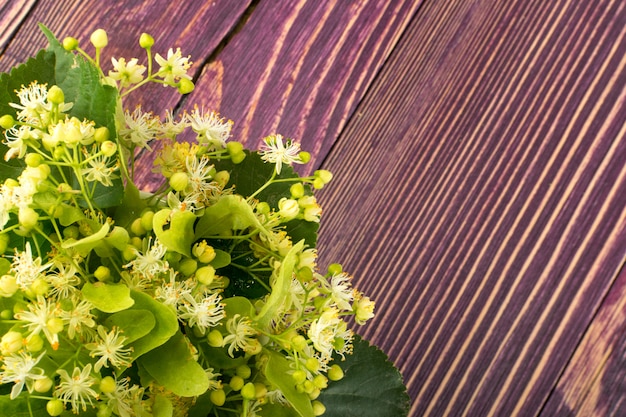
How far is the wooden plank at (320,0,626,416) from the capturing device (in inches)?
23.4

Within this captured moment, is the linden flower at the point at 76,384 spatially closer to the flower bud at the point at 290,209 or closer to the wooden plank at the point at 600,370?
the flower bud at the point at 290,209

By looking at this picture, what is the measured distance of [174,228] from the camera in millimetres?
315

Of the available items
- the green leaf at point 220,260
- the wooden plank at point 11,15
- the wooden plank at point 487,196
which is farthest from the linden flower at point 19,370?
the wooden plank at point 11,15

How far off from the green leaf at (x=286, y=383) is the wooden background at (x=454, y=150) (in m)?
0.27

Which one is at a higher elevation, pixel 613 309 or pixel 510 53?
pixel 510 53

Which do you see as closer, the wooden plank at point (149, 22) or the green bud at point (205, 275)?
the green bud at point (205, 275)

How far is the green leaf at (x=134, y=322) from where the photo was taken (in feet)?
1.01

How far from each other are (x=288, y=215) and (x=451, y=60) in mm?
387

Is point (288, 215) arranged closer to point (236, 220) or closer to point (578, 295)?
point (236, 220)

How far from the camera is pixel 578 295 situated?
593 mm

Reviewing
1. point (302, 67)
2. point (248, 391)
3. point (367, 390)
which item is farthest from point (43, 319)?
point (302, 67)

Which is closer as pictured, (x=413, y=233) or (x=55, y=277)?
(x=55, y=277)

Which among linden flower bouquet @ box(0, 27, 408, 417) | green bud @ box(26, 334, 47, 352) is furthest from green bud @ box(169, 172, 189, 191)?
green bud @ box(26, 334, 47, 352)

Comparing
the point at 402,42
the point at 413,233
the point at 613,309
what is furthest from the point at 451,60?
the point at 613,309
